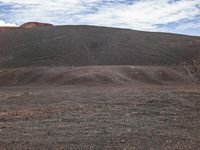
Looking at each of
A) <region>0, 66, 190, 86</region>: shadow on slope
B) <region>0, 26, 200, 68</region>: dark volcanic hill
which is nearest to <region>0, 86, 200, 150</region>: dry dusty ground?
<region>0, 66, 190, 86</region>: shadow on slope

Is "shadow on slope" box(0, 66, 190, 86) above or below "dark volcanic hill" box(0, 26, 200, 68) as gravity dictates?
below

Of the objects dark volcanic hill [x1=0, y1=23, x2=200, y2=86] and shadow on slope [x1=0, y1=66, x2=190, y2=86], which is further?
dark volcanic hill [x1=0, y1=23, x2=200, y2=86]

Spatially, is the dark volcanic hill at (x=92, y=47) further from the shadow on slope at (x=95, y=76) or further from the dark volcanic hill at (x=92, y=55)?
the shadow on slope at (x=95, y=76)

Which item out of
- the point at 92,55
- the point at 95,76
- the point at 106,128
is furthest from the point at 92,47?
the point at 106,128

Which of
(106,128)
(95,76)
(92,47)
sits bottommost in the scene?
(95,76)

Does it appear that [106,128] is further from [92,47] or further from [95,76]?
[92,47]

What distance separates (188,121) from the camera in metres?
19.2

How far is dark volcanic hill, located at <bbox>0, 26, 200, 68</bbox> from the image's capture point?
77.0 m

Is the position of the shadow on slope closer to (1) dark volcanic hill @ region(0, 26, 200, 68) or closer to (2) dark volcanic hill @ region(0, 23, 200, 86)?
(2) dark volcanic hill @ region(0, 23, 200, 86)

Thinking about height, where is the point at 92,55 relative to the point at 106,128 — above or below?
below

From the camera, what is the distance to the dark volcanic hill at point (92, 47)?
7700cm

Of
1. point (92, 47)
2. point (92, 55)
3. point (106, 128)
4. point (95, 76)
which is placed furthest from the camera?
point (92, 47)

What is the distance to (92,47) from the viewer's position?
8269 centimetres

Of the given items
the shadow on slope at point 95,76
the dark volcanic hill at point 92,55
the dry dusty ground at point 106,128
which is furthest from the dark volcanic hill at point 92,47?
the dry dusty ground at point 106,128
